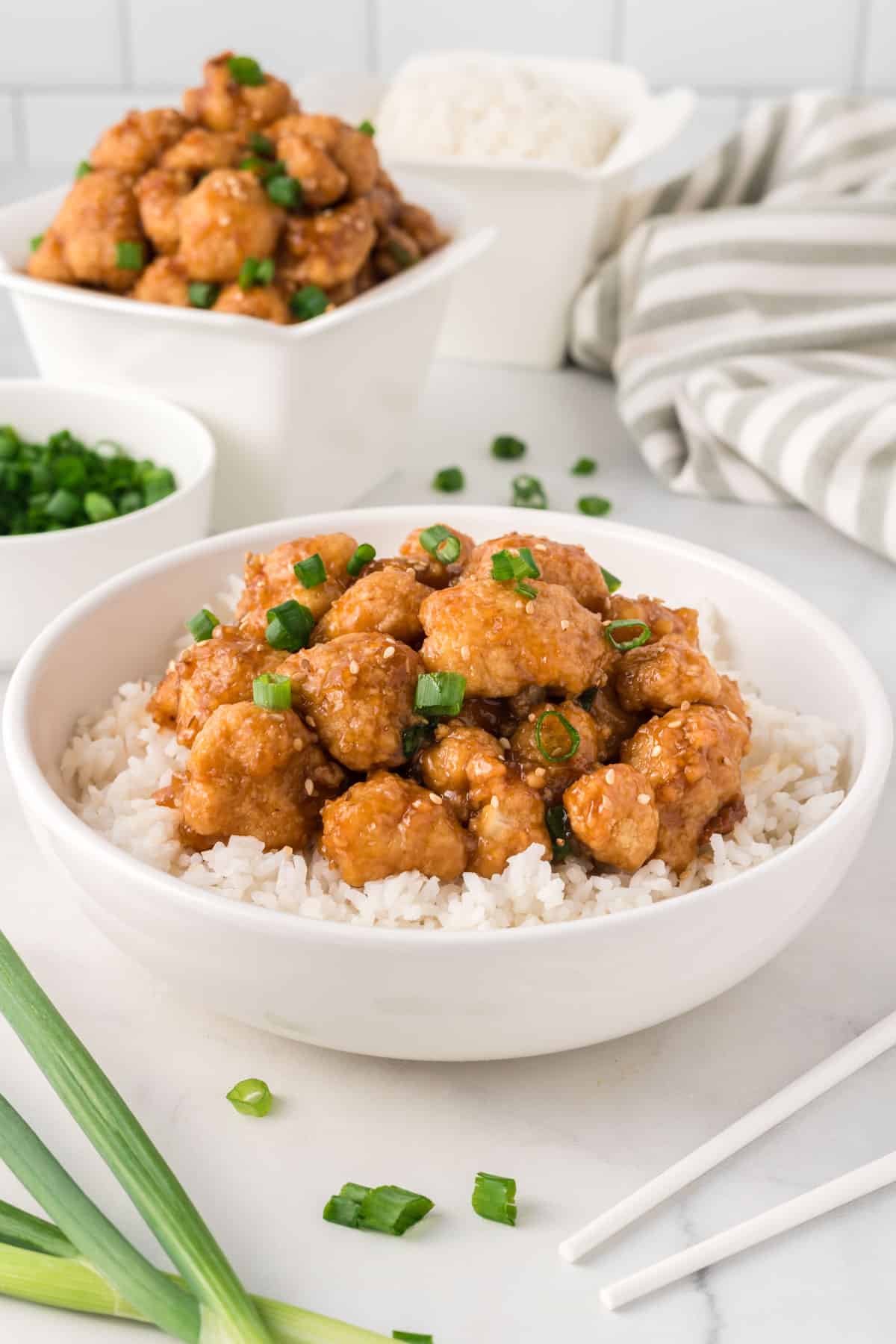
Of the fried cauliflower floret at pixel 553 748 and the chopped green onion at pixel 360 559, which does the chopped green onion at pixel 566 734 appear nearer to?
the fried cauliflower floret at pixel 553 748

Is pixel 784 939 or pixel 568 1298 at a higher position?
pixel 784 939

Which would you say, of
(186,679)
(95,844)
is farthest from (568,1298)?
(186,679)

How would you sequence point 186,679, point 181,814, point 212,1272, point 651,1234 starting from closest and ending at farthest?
point 212,1272 < point 651,1234 < point 181,814 < point 186,679

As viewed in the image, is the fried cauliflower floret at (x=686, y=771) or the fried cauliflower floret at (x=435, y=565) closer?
the fried cauliflower floret at (x=686, y=771)

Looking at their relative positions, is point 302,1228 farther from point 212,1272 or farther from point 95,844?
point 95,844

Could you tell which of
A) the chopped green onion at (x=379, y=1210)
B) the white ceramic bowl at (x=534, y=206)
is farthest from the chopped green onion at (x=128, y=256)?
the chopped green onion at (x=379, y=1210)

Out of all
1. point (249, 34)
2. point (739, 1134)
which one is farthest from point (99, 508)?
point (249, 34)

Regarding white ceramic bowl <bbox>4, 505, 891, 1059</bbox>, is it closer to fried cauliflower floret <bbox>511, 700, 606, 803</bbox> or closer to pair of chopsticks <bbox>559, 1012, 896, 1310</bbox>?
pair of chopsticks <bbox>559, 1012, 896, 1310</bbox>
